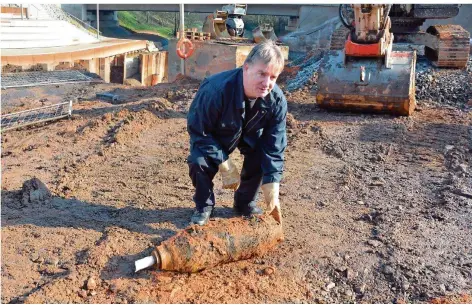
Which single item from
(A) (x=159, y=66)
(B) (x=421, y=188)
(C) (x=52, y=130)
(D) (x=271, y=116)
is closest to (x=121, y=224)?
(D) (x=271, y=116)

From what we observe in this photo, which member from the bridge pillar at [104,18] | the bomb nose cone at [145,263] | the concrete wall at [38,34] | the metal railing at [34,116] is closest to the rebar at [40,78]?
the metal railing at [34,116]

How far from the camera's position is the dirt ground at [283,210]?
11.5 feet

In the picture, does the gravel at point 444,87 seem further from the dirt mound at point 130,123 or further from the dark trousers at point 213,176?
the dark trousers at point 213,176

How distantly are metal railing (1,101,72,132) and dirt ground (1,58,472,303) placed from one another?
0.51 feet

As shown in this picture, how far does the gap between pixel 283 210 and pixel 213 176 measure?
0.95 meters

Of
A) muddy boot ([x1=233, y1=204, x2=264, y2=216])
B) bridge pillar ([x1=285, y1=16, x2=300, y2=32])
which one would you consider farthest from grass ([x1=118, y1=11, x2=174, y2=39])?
muddy boot ([x1=233, y1=204, x2=264, y2=216])

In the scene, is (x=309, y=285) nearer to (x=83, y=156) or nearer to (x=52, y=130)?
(x=83, y=156)

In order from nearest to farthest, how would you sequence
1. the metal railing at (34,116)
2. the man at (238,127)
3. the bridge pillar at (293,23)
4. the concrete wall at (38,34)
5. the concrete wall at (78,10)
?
1. the man at (238,127)
2. the metal railing at (34,116)
3. the concrete wall at (38,34)
4. the bridge pillar at (293,23)
5. the concrete wall at (78,10)

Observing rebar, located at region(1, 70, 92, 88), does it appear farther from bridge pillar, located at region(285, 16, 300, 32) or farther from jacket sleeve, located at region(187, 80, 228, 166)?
bridge pillar, located at region(285, 16, 300, 32)

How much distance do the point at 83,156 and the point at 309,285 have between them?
3872 mm

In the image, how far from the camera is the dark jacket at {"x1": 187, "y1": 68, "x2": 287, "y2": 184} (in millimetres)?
3812

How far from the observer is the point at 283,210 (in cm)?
484

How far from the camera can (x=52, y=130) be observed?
7.83 m

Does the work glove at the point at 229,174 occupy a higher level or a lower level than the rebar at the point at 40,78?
higher
